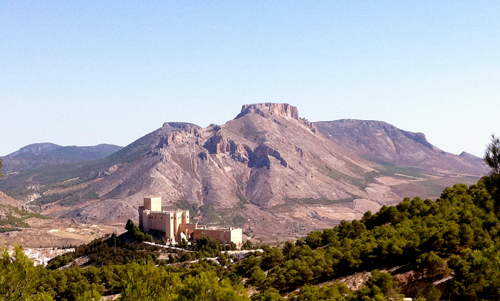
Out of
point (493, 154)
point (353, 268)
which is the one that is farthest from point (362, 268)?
point (493, 154)

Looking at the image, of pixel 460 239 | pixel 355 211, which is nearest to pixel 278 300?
pixel 460 239

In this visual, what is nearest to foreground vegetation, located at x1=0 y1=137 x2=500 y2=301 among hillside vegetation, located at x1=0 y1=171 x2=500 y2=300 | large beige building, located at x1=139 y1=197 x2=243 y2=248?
hillside vegetation, located at x1=0 y1=171 x2=500 y2=300

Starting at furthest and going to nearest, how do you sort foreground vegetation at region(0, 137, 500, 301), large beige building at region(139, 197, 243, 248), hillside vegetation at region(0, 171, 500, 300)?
large beige building at region(139, 197, 243, 248)
hillside vegetation at region(0, 171, 500, 300)
foreground vegetation at region(0, 137, 500, 301)

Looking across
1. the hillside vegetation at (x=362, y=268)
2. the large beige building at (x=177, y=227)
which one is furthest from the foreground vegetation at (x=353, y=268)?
the large beige building at (x=177, y=227)

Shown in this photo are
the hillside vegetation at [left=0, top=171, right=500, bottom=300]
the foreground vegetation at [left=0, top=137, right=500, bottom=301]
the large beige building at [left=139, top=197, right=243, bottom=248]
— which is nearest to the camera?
the foreground vegetation at [left=0, top=137, right=500, bottom=301]

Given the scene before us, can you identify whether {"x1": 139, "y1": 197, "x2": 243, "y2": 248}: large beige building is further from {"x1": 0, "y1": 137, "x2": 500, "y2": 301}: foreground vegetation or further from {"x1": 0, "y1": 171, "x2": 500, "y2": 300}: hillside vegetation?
{"x1": 0, "y1": 171, "x2": 500, "y2": 300}: hillside vegetation

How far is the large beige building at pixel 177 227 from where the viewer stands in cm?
7012

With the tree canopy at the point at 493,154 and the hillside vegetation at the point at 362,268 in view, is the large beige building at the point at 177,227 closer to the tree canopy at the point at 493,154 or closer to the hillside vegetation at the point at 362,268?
the hillside vegetation at the point at 362,268

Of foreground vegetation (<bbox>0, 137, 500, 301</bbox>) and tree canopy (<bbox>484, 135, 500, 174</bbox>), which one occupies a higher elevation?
tree canopy (<bbox>484, 135, 500, 174</bbox>)

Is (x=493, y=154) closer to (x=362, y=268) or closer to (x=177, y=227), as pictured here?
(x=362, y=268)

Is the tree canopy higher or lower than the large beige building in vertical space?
higher

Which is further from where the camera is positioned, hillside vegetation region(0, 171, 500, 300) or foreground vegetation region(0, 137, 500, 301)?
hillside vegetation region(0, 171, 500, 300)

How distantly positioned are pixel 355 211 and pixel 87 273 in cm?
14745

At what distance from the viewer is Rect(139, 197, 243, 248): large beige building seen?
7012cm
